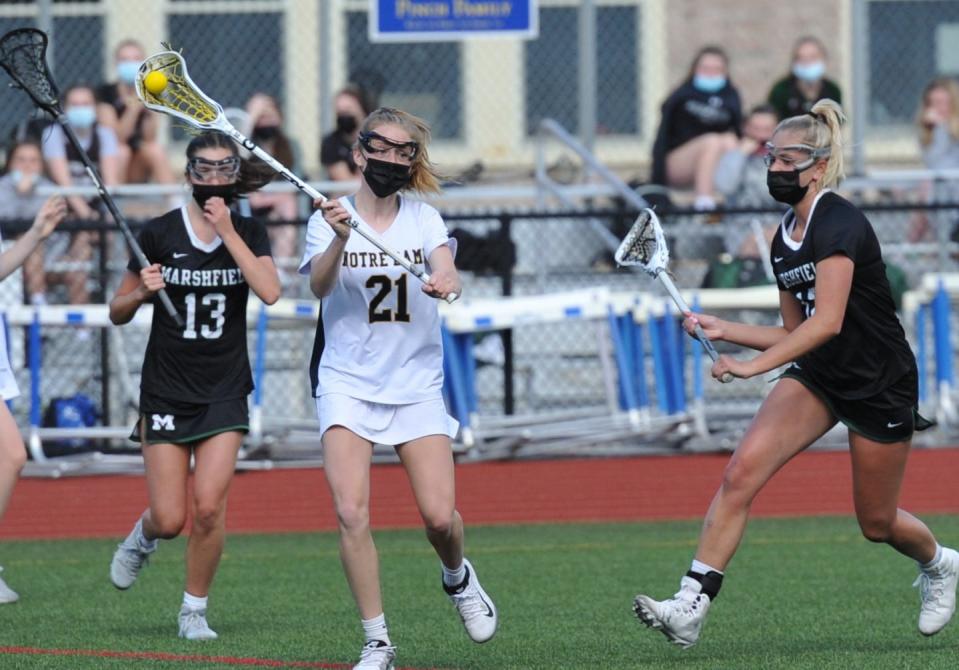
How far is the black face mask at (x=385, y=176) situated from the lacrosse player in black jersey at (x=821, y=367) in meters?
1.17

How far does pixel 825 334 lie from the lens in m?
6.92

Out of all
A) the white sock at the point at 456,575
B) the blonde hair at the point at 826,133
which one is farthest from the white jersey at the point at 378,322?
the blonde hair at the point at 826,133

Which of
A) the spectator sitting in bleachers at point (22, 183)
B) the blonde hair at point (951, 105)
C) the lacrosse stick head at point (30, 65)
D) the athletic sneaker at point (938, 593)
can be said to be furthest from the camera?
the blonde hair at point (951, 105)

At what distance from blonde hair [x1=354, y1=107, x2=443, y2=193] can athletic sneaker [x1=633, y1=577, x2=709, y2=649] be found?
174 centimetres

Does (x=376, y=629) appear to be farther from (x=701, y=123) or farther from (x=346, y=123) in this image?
(x=701, y=123)

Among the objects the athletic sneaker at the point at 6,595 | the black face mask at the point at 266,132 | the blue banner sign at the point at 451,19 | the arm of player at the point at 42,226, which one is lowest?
the athletic sneaker at the point at 6,595

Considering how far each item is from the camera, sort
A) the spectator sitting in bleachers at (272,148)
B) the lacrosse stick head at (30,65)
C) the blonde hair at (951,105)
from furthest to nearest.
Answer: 1. the blonde hair at (951,105)
2. the spectator sitting in bleachers at (272,148)
3. the lacrosse stick head at (30,65)

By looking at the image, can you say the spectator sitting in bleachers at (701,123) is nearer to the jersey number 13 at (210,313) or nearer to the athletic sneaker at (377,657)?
the jersey number 13 at (210,313)

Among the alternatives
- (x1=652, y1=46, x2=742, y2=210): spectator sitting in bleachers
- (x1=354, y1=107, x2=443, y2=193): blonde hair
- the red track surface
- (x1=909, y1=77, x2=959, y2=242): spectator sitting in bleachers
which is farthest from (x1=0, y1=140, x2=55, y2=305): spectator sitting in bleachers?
(x1=354, y1=107, x2=443, y2=193): blonde hair

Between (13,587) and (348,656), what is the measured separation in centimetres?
314

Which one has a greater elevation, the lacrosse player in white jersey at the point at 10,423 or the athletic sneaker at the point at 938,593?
the lacrosse player in white jersey at the point at 10,423

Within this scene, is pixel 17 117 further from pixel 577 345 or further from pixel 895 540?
pixel 895 540

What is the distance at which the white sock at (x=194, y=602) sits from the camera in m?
7.95

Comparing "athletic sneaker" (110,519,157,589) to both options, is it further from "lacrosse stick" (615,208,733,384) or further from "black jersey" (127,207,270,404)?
"lacrosse stick" (615,208,733,384)
